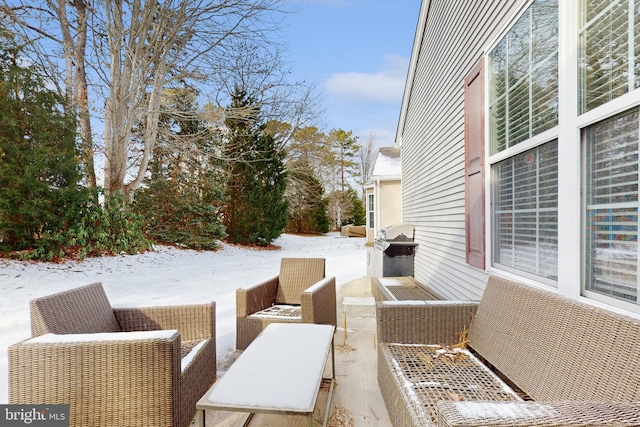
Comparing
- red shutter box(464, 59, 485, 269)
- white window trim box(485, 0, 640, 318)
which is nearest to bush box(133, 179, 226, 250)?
red shutter box(464, 59, 485, 269)

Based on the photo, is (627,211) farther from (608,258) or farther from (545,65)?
(545,65)

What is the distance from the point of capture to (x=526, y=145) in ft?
7.64

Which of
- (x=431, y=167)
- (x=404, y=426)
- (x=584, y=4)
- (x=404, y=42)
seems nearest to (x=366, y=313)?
(x=431, y=167)

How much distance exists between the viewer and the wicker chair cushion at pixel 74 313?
1843 millimetres

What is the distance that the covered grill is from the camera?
5.98 metres

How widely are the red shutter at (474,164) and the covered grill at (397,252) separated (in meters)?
2.68

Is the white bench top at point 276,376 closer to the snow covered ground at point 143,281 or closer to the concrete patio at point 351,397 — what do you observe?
the concrete patio at point 351,397

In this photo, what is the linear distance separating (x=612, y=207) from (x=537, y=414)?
118 centimetres

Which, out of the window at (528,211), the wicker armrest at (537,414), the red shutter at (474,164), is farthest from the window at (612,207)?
the red shutter at (474,164)

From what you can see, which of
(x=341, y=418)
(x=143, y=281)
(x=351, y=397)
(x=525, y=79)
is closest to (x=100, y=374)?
(x=341, y=418)

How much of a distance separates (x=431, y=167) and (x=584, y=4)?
3245 mm

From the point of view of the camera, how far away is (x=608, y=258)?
1633mm

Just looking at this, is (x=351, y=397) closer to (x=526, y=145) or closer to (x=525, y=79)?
(x=526, y=145)

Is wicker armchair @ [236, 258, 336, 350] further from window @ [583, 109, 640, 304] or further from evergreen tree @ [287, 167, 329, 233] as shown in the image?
evergreen tree @ [287, 167, 329, 233]
